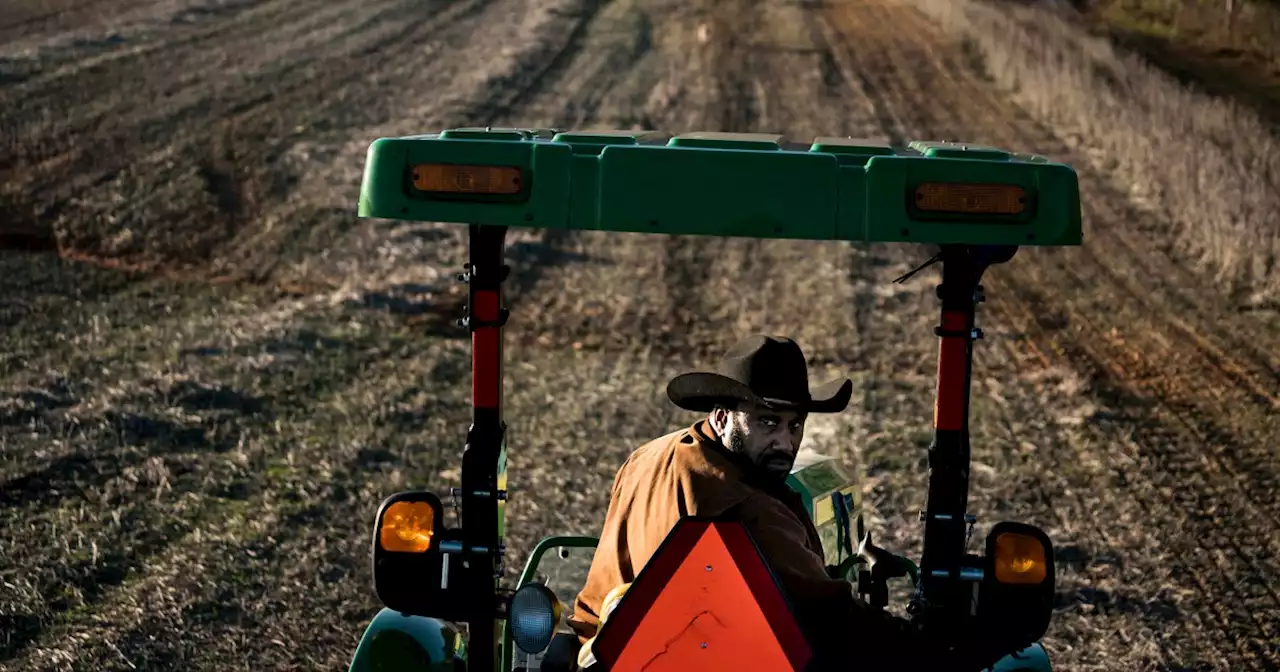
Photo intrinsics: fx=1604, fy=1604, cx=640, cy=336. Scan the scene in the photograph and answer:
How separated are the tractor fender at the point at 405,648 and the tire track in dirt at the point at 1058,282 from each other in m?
4.43

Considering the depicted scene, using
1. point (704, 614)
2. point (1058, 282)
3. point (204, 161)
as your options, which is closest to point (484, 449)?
point (704, 614)

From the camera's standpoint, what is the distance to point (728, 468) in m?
4.27

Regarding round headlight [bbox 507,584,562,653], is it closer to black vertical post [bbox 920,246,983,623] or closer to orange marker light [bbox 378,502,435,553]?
→ orange marker light [bbox 378,502,435,553]

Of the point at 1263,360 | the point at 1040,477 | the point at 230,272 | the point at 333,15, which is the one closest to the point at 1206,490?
the point at 1040,477

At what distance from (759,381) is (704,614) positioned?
42.4 inches

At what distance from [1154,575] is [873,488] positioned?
1773 mm

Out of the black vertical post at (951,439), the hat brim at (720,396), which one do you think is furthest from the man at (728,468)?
the black vertical post at (951,439)

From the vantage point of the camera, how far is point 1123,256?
15.9 metres

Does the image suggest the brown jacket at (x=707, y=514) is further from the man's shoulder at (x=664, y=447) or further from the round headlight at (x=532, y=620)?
the round headlight at (x=532, y=620)

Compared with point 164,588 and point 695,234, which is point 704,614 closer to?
point 695,234

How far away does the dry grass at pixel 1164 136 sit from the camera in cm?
1554

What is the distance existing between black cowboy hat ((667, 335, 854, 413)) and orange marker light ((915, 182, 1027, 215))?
2.18 ft

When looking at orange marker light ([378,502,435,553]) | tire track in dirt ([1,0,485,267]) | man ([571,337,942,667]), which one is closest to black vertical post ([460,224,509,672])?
orange marker light ([378,502,435,553])

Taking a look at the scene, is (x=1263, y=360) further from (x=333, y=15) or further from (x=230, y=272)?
(x=333, y=15)
